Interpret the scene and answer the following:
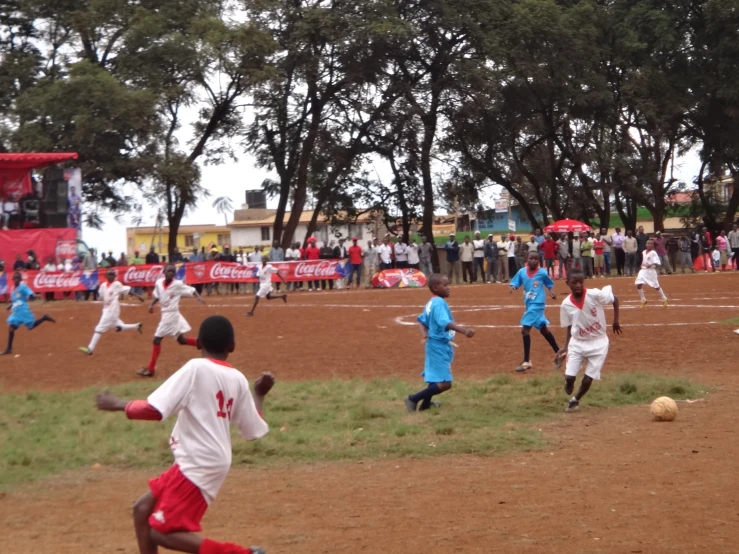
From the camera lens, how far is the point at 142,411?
491 cm

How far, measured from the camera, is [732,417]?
33.9ft

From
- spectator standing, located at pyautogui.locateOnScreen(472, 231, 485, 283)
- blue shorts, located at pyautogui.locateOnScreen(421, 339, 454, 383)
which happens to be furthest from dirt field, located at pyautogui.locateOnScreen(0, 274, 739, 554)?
spectator standing, located at pyautogui.locateOnScreen(472, 231, 485, 283)

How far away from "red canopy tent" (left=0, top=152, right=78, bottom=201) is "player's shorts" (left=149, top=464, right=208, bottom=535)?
2973 centimetres

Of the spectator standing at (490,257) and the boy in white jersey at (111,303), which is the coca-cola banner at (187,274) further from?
the boy in white jersey at (111,303)

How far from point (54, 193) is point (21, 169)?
130 cm

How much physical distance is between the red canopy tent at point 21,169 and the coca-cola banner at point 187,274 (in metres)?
3.77

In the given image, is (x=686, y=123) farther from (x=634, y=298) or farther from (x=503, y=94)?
(x=634, y=298)

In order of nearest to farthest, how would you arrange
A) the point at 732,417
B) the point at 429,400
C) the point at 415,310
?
the point at 732,417
the point at 429,400
the point at 415,310

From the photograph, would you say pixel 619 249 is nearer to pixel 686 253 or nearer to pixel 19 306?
pixel 686 253

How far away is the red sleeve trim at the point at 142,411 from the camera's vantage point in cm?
489

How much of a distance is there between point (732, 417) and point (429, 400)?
3.11 meters

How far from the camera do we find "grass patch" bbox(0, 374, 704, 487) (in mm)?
9328

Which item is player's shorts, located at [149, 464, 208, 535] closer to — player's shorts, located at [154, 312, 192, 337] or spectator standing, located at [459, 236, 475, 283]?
player's shorts, located at [154, 312, 192, 337]

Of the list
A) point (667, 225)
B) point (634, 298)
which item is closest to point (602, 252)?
point (634, 298)
